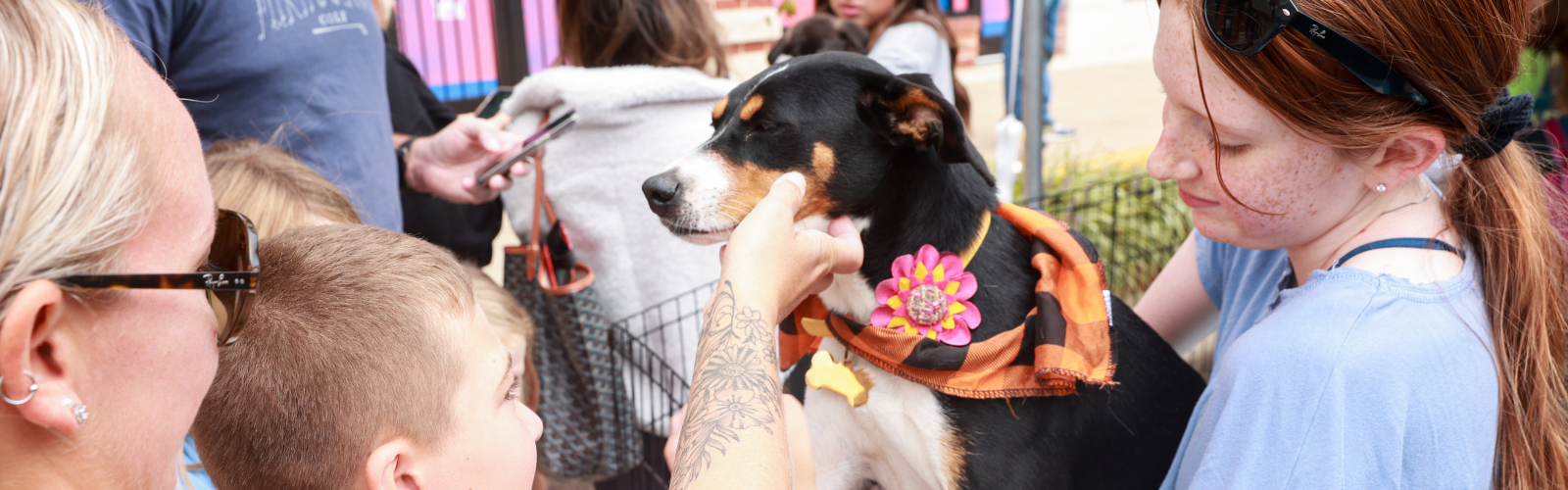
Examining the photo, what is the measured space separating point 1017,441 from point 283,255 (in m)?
1.13

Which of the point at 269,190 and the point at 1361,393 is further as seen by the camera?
the point at 269,190

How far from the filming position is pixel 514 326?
7.70ft

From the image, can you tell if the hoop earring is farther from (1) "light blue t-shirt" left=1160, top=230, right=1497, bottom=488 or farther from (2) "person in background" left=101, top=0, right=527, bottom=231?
(1) "light blue t-shirt" left=1160, top=230, right=1497, bottom=488

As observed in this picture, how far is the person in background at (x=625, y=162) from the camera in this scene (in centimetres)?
254

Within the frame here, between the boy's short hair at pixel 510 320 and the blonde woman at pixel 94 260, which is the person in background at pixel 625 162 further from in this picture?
the blonde woman at pixel 94 260

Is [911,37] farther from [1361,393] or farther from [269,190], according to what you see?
[1361,393]

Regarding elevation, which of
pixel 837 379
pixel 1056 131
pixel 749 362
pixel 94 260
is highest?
pixel 94 260

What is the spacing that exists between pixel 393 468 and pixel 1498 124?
4.99ft

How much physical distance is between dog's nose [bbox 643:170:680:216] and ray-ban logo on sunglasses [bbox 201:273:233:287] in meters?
0.81

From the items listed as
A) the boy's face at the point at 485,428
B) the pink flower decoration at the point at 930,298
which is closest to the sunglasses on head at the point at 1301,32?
the pink flower decoration at the point at 930,298

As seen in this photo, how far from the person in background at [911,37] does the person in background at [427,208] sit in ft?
5.52

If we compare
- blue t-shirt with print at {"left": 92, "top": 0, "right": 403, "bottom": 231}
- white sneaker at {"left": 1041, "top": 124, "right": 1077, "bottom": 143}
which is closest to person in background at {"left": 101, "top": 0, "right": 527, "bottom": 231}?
blue t-shirt with print at {"left": 92, "top": 0, "right": 403, "bottom": 231}

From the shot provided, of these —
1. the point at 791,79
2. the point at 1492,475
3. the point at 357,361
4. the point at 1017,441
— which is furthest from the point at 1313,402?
the point at 357,361

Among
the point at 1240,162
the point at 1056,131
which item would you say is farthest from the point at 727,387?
the point at 1056,131
